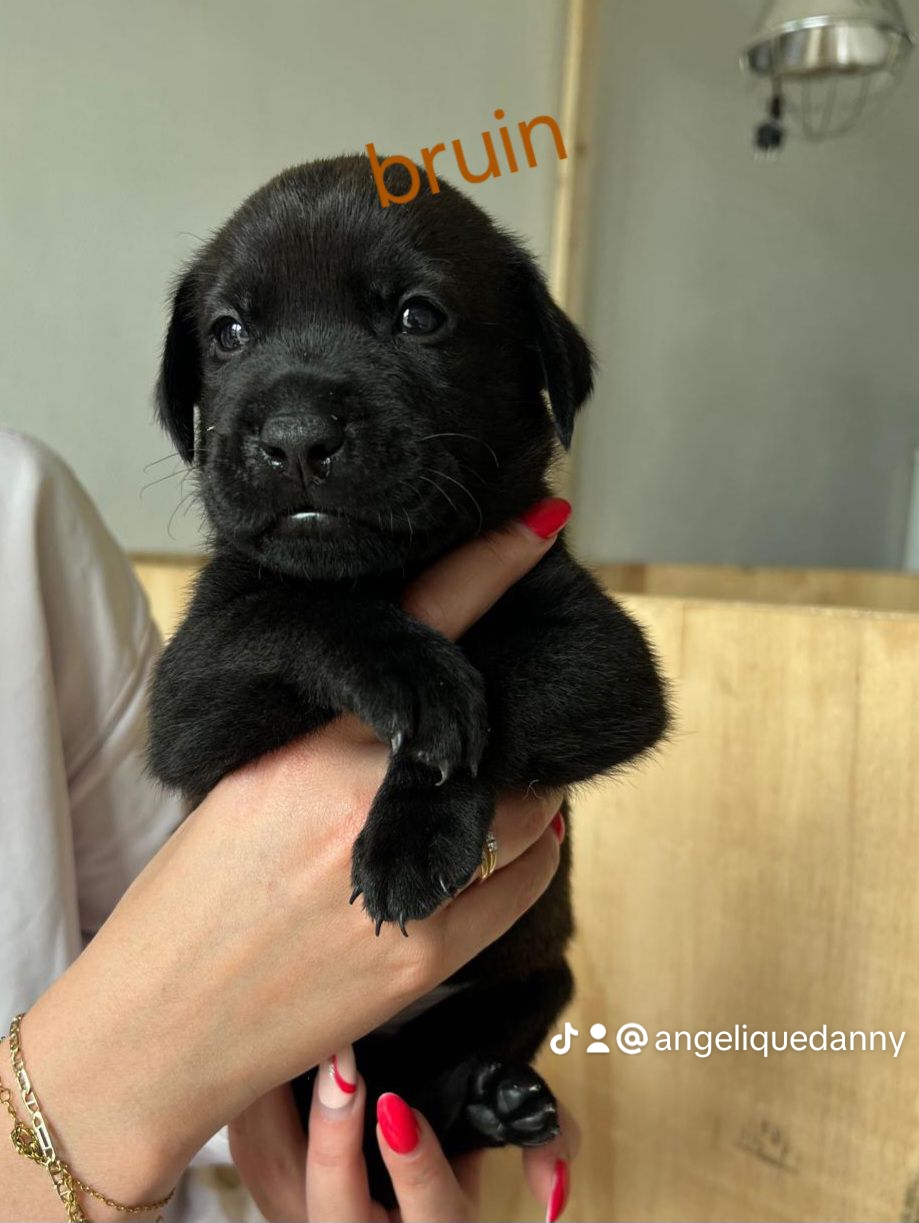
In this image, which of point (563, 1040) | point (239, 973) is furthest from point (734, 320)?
point (239, 973)

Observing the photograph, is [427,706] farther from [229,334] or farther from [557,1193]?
[557,1193]

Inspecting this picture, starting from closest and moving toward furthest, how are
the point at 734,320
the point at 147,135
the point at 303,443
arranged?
the point at 303,443 → the point at 147,135 → the point at 734,320

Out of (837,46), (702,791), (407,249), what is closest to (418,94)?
(837,46)

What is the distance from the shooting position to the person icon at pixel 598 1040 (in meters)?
1.72

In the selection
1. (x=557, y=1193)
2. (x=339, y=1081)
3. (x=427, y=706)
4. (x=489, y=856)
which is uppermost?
(x=427, y=706)

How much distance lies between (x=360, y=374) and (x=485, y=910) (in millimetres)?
592

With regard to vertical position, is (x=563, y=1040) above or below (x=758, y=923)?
below

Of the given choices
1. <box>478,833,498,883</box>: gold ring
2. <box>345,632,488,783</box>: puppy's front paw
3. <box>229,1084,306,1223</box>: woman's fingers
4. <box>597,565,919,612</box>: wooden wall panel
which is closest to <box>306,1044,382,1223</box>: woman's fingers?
<box>229,1084,306,1223</box>: woman's fingers

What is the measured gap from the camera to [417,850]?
0.93 meters

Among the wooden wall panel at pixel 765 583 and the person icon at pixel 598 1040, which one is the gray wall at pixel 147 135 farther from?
the person icon at pixel 598 1040

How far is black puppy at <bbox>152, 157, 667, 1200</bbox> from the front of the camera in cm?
94

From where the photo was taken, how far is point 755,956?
1.53m

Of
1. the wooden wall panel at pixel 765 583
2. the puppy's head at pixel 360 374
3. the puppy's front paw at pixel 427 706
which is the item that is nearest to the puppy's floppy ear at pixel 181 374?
the puppy's head at pixel 360 374

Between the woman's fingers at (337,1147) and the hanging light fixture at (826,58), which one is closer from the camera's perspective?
the woman's fingers at (337,1147)
